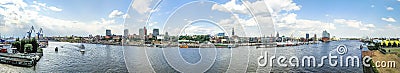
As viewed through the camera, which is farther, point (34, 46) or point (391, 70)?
point (34, 46)

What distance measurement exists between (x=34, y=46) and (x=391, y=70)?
1070cm

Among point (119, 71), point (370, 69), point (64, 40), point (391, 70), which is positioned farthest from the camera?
point (64, 40)

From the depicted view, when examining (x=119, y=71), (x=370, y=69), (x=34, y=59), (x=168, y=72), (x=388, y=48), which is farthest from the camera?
(x=388, y=48)

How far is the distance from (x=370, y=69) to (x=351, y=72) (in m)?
0.83

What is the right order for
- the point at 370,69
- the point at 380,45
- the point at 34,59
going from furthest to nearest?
the point at 380,45
the point at 34,59
the point at 370,69

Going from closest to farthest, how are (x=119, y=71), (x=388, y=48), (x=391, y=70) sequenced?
(x=119, y=71), (x=391, y=70), (x=388, y=48)

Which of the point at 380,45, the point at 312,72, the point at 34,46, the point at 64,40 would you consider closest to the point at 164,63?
the point at 312,72

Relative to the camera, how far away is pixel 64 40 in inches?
938

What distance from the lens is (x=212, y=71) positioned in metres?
5.38

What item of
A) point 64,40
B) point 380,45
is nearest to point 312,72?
point 380,45

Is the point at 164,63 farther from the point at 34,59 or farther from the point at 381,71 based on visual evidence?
the point at 381,71

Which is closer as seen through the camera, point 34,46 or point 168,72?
point 168,72

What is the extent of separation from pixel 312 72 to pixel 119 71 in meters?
3.91

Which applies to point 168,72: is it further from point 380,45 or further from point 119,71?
point 380,45
